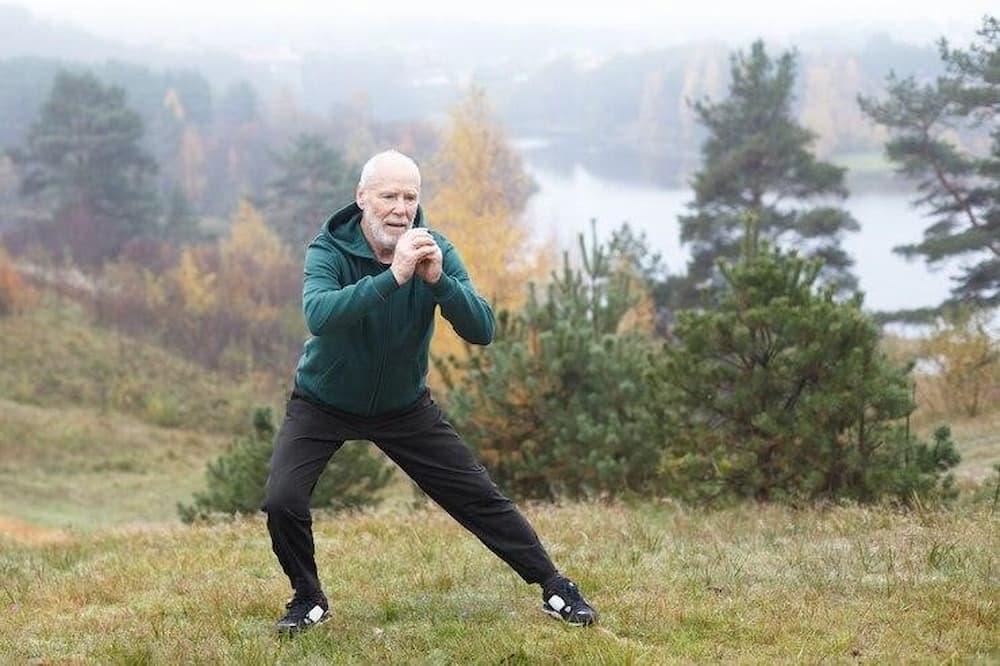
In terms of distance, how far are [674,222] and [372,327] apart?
76295 mm

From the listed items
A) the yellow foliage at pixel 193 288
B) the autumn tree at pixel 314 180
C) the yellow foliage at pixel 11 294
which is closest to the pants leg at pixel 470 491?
the yellow foliage at pixel 11 294

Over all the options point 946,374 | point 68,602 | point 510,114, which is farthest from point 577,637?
point 510,114

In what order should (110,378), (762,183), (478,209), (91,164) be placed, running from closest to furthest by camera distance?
(762,183), (478,209), (110,378), (91,164)

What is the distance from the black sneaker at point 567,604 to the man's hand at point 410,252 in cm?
159

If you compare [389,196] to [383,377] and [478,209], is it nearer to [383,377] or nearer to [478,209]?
[383,377]

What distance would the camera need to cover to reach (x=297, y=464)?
480cm

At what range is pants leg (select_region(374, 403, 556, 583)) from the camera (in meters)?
4.99

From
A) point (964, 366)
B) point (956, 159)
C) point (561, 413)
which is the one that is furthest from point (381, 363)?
point (956, 159)

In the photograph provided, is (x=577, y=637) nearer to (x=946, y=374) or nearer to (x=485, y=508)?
(x=485, y=508)

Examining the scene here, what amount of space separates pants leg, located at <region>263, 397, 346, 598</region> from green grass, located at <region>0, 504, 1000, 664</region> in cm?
32

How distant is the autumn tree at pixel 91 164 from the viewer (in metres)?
58.0

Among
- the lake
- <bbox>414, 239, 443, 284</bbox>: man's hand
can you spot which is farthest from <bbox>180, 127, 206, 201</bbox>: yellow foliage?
<bbox>414, 239, 443, 284</bbox>: man's hand

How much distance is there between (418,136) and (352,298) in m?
114

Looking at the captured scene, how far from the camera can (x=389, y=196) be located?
15.2 feet
